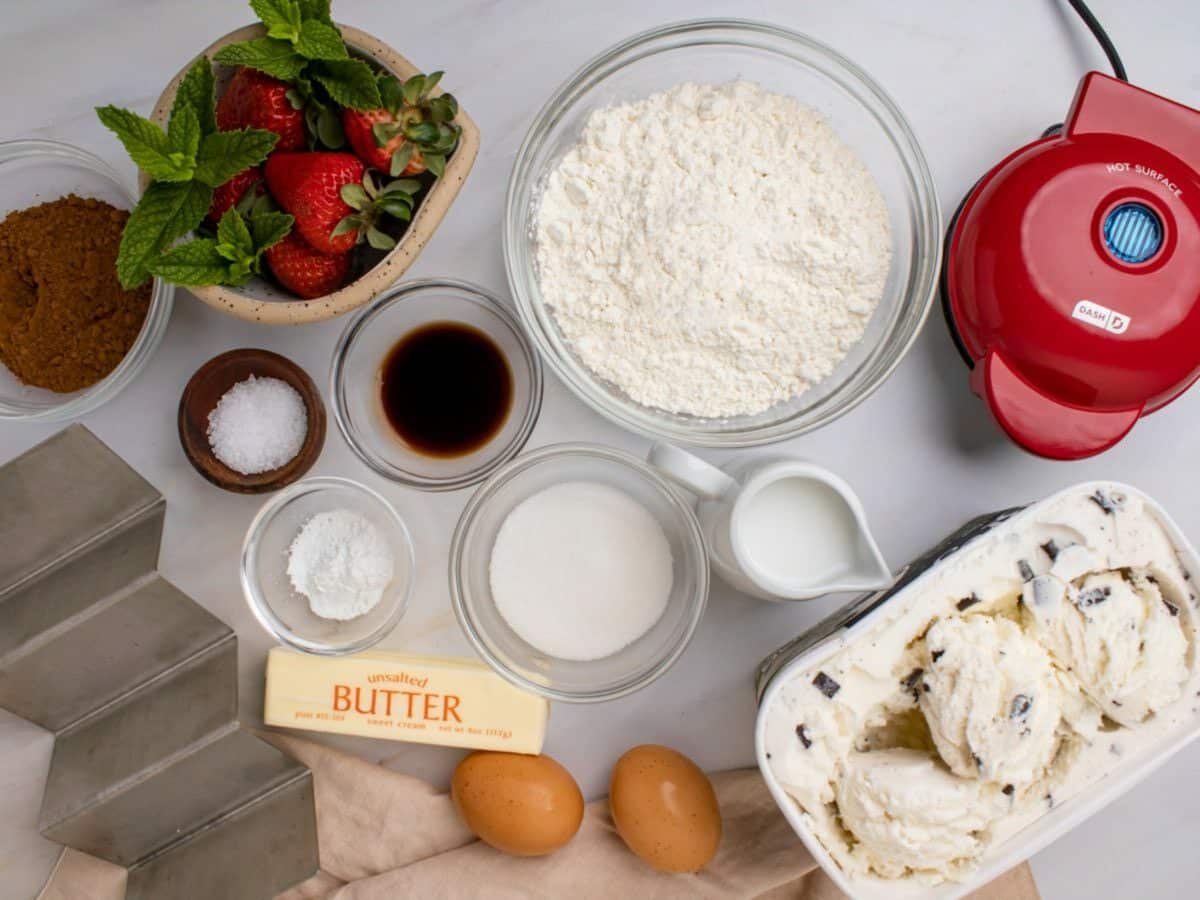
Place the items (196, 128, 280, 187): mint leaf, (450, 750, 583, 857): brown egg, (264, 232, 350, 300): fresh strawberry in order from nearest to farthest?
(196, 128, 280, 187): mint leaf < (264, 232, 350, 300): fresh strawberry < (450, 750, 583, 857): brown egg

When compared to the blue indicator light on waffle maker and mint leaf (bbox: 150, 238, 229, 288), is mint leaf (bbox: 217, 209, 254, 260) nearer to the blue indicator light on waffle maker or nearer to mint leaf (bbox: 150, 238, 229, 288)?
mint leaf (bbox: 150, 238, 229, 288)

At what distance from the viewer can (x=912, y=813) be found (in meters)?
0.89

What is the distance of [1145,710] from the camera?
0.92 metres

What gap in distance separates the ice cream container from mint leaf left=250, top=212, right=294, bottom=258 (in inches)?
25.3

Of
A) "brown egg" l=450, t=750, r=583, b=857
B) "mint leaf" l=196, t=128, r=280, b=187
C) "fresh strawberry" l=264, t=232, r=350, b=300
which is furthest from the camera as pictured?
"brown egg" l=450, t=750, r=583, b=857

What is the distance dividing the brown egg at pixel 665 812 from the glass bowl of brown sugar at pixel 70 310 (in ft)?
2.46

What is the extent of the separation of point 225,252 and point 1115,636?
946 mm

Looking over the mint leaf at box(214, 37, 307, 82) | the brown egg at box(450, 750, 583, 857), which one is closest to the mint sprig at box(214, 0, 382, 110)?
the mint leaf at box(214, 37, 307, 82)

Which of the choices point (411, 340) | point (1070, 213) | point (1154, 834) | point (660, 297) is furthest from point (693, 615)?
point (1154, 834)

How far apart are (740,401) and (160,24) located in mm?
830

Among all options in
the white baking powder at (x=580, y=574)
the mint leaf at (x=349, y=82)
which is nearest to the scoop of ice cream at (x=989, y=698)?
the white baking powder at (x=580, y=574)

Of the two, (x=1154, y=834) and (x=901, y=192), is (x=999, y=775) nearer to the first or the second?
(x=1154, y=834)

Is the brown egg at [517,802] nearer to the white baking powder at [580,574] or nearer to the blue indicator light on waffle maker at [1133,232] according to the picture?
the white baking powder at [580,574]

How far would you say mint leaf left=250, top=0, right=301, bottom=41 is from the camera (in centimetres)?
83
